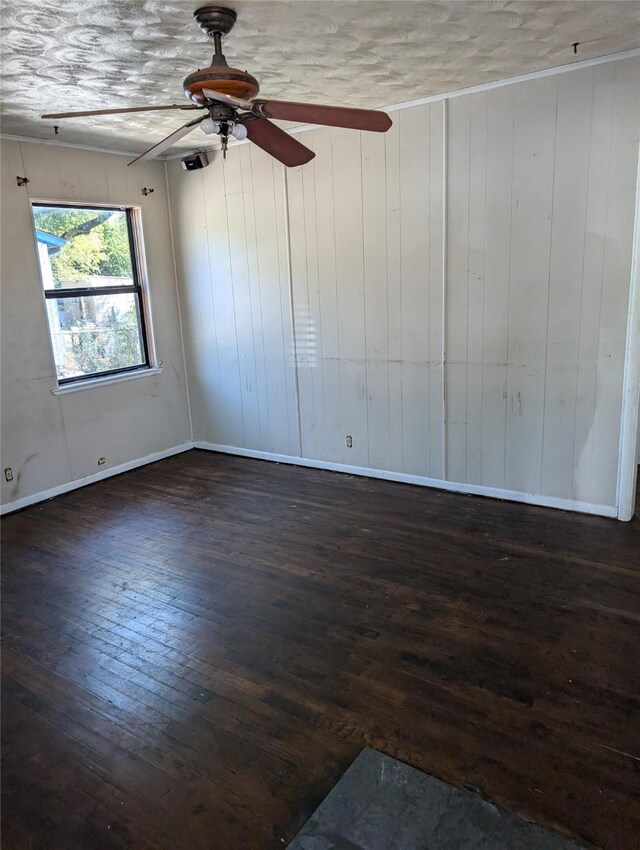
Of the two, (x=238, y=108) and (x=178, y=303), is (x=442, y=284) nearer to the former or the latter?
(x=238, y=108)

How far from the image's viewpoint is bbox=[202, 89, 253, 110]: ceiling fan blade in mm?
2137

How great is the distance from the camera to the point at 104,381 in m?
5.07

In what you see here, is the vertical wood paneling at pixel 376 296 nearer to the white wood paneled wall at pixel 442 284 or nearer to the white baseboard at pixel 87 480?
the white wood paneled wall at pixel 442 284

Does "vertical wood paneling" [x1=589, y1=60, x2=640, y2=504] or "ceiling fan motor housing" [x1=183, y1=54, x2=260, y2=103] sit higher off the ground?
"ceiling fan motor housing" [x1=183, y1=54, x2=260, y2=103]

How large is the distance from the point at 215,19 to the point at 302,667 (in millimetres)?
2794

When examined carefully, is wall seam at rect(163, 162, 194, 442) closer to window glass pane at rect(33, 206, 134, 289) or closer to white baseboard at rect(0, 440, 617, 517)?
white baseboard at rect(0, 440, 617, 517)

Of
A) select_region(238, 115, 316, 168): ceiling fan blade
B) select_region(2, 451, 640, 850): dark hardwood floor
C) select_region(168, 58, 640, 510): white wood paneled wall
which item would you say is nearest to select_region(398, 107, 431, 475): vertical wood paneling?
select_region(168, 58, 640, 510): white wood paneled wall

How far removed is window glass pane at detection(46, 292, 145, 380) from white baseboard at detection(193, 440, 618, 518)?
126 cm

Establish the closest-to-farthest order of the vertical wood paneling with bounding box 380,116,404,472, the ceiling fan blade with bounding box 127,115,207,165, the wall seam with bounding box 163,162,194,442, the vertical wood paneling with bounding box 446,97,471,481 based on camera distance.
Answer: the ceiling fan blade with bounding box 127,115,207,165 < the vertical wood paneling with bounding box 446,97,471,481 < the vertical wood paneling with bounding box 380,116,404,472 < the wall seam with bounding box 163,162,194,442

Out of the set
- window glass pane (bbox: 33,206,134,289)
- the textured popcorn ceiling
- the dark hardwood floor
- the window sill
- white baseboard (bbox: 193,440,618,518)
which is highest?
the textured popcorn ceiling

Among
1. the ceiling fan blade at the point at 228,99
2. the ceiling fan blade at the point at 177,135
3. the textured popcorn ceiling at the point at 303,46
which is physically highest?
the textured popcorn ceiling at the point at 303,46

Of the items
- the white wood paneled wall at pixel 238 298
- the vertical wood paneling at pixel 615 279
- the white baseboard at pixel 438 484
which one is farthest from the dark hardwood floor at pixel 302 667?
the white wood paneled wall at pixel 238 298

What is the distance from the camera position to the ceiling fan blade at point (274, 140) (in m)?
2.44

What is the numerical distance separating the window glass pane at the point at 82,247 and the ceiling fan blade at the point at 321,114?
2961 millimetres
